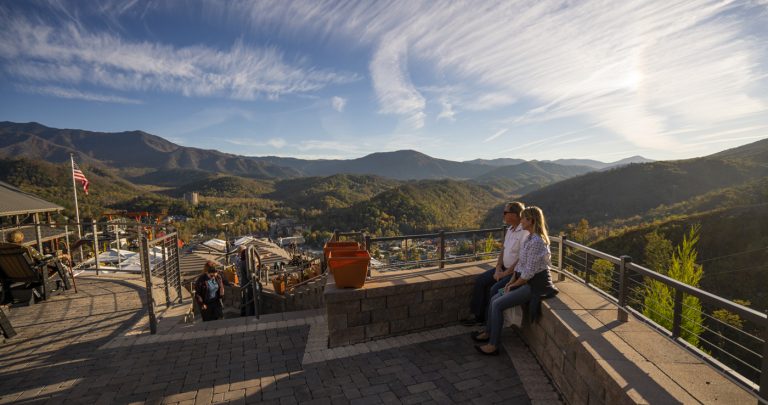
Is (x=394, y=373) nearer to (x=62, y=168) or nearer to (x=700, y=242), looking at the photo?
(x=700, y=242)

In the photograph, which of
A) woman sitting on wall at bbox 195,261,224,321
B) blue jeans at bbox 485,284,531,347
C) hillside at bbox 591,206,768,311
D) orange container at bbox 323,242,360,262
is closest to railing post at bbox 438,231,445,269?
orange container at bbox 323,242,360,262

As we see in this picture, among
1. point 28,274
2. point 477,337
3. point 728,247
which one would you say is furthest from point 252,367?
point 728,247

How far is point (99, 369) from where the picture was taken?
4250 mm

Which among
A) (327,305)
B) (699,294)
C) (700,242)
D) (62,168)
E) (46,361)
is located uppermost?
(62,168)

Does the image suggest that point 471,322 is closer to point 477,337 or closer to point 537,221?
point 477,337

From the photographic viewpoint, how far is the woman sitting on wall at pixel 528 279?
4.02 meters

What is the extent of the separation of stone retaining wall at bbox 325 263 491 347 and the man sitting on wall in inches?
10.6

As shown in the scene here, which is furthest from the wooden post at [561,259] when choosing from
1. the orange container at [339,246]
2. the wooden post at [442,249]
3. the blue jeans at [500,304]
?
the orange container at [339,246]

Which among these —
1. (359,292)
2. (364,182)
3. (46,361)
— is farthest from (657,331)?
(364,182)

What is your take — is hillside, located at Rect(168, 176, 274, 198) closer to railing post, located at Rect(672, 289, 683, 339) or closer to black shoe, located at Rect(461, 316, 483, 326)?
black shoe, located at Rect(461, 316, 483, 326)

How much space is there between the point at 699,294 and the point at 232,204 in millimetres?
108520

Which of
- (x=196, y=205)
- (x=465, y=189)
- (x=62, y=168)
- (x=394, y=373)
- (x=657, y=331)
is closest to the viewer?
(x=657, y=331)

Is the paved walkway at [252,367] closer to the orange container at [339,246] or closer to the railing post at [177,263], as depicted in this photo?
the orange container at [339,246]

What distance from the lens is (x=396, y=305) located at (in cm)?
480
